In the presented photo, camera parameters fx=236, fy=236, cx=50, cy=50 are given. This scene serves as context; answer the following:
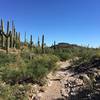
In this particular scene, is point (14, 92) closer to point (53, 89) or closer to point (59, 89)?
point (53, 89)

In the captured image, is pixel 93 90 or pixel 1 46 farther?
pixel 1 46

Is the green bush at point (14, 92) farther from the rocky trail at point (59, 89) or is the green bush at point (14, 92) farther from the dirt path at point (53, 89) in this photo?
the dirt path at point (53, 89)

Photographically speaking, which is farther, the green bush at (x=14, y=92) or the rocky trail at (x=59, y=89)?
the rocky trail at (x=59, y=89)

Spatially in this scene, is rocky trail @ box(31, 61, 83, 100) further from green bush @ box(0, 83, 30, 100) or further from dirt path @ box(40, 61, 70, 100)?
green bush @ box(0, 83, 30, 100)

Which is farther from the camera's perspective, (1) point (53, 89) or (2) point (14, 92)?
(1) point (53, 89)

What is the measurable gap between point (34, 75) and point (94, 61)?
4.09m

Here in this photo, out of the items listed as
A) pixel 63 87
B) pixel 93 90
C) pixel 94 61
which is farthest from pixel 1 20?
pixel 93 90

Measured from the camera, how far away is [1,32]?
30.0 meters

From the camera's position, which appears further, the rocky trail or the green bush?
the rocky trail

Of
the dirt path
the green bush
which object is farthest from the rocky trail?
the green bush

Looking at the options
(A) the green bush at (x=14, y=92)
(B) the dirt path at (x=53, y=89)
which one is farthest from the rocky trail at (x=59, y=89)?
(A) the green bush at (x=14, y=92)

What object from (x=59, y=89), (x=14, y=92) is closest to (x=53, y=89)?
(x=59, y=89)

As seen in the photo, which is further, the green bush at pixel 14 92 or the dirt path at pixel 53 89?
the dirt path at pixel 53 89

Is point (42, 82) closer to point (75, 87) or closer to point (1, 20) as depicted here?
point (75, 87)
